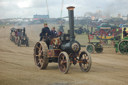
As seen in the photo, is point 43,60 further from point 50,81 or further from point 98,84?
point 98,84

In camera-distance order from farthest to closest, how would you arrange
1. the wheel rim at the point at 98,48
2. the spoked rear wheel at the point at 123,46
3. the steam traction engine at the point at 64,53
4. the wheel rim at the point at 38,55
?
the wheel rim at the point at 98,48 → the spoked rear wheel at the point at 123,46 → the wheel rim at the point at 38,55 → the steam traction engine at the point at 64,53

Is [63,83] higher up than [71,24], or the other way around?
[71,24]

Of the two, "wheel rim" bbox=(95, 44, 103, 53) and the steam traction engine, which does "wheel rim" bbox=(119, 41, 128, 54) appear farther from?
the steam traction engine

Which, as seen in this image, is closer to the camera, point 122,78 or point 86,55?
point 122,78

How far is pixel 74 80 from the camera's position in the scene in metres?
6.23

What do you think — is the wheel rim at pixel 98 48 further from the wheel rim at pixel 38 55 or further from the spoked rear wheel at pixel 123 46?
the wheel rim at pixel 38 55

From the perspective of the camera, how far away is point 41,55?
8391mm

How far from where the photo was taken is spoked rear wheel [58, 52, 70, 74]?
281 inches

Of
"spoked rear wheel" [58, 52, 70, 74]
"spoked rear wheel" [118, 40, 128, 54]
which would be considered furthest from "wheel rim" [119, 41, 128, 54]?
"spoked rear wheel" [58, 52, 70, 74]

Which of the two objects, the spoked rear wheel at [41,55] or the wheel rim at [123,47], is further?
the wheel rim at [123,47]

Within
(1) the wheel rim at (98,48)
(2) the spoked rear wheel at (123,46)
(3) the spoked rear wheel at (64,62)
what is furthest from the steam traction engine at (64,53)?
(1) the wheel rim at (98,48)

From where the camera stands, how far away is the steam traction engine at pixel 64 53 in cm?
745

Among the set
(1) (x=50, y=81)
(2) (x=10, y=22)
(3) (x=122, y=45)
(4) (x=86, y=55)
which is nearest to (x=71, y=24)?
(4) (x=86, y=55)

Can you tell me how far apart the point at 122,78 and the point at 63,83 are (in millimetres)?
1764
